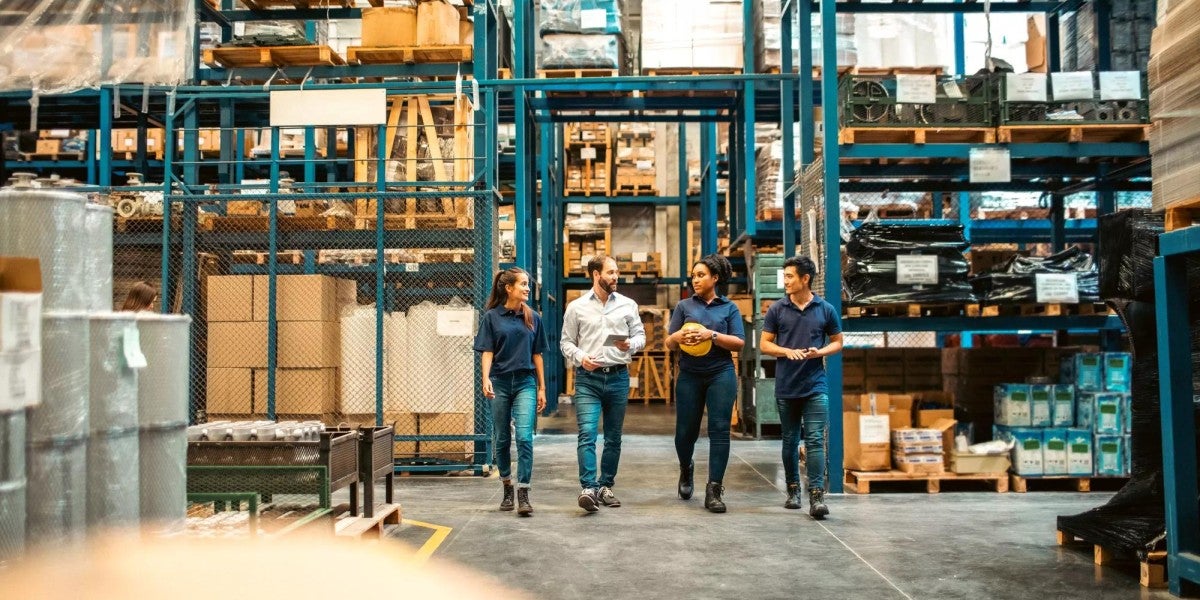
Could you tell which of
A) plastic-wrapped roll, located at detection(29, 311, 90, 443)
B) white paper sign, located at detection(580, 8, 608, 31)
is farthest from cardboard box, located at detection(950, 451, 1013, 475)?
plastic-wrapped roll, located at detection(29, 311, 90, 443)

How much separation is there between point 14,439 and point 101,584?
0.57 metres

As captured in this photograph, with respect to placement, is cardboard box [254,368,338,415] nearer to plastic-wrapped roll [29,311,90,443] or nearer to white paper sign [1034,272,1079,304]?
plastic-wrapped roll [29,311,90,443]

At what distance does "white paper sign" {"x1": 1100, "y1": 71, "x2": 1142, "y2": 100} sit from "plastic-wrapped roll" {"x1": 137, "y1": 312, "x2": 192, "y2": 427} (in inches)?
299

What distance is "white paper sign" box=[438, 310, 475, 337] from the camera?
8492 mm

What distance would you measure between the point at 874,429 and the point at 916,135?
249 cm

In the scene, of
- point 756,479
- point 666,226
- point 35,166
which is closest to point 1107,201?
point 756,479

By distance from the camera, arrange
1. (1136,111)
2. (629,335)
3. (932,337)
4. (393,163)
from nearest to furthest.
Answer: (629,335)
(1136,111)
(393,163)
(932,337)

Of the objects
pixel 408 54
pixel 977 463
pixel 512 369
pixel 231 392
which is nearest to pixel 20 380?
pixel 512 369

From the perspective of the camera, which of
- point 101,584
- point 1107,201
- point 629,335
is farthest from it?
point 1107,201

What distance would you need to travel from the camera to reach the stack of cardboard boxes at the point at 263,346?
8883 mm

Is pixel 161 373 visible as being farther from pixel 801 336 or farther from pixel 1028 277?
pixel 1028 277

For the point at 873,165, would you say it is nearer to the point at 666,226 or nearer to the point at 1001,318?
the point at 1001,318

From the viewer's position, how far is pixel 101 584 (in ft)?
9.28

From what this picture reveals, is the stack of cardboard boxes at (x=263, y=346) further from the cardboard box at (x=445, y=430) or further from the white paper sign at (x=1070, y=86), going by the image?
the white paper sign at (x=1070, y=86)
